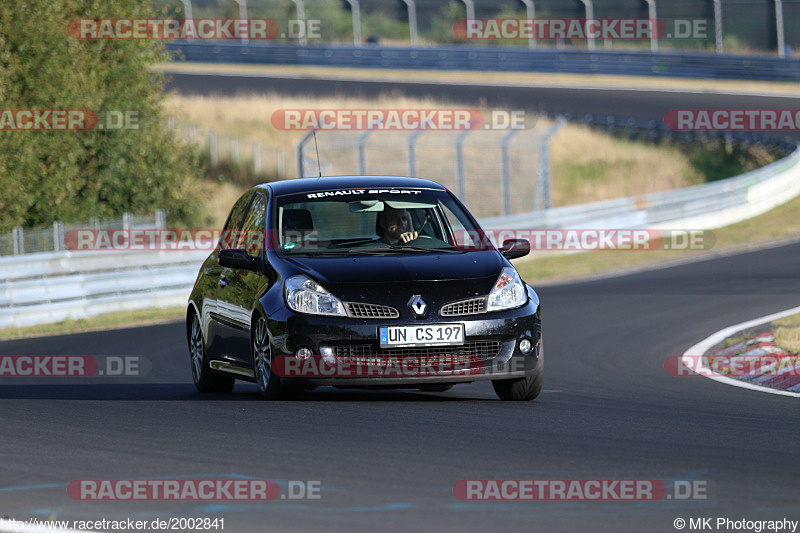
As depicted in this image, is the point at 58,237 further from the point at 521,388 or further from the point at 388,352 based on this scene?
the point at 388,352

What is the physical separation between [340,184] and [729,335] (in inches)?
250

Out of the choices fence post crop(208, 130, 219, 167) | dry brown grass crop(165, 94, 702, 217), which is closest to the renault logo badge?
dry brown grass crop(165, 94, 702, 217)

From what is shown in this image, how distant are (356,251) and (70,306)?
1170cm

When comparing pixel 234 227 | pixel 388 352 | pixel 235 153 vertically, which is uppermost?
pixel 234 227

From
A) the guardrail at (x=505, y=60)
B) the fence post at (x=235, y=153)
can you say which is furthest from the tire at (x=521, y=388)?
the guardrail at (x=505, y=60)

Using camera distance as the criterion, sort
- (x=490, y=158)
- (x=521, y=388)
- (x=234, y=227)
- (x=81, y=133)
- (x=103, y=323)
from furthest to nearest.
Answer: (x=490, y=158)
(x=81, y=133)
(x=103, y=323)
(x=234, y=227)
(x=521, y=388)

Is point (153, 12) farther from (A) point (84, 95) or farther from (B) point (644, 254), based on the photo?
(B) point (644, 254)

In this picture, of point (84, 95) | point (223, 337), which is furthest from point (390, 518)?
point (84, 95)

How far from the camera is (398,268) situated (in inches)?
368

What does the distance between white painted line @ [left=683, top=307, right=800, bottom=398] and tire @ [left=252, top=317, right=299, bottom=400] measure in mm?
3886

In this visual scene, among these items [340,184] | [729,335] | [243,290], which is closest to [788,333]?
[729,335]

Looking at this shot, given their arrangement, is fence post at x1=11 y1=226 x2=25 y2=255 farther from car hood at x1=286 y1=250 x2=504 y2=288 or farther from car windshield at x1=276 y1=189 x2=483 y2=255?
car hood at x1=286 y1=250 x2=504 y2=288

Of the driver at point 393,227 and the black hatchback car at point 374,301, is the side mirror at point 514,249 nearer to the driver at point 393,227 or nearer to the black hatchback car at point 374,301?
the black hatchback car at point 374,301

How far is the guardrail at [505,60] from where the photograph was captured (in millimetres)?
44406
